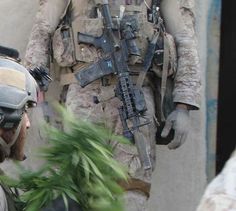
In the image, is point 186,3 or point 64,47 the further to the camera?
point 186,3

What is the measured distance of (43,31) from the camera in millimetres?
4637

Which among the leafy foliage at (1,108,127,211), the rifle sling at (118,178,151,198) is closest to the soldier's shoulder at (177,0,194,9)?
the rifle sling at (118,178,151,198)

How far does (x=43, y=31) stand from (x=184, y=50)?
801 mm

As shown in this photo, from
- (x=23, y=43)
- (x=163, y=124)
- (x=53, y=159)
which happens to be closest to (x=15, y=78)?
(x=53, y=159)

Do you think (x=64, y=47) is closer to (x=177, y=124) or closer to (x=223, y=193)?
(x=177, y=124)

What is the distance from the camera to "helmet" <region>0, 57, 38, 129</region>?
2.69 metres

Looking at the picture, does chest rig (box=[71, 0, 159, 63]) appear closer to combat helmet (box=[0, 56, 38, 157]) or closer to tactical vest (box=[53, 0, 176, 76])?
tactical vest (box=[53, 0, 176, 76])

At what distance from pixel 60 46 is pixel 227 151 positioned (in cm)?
171

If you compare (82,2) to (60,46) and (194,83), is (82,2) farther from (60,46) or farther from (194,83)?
(194,83)

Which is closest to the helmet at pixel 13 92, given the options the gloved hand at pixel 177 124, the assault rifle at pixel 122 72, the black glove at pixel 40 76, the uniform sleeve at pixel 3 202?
the uniform sleeve at pixel 3 202

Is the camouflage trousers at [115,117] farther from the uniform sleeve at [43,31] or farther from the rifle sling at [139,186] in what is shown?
the uniform sleeve at [43,31]

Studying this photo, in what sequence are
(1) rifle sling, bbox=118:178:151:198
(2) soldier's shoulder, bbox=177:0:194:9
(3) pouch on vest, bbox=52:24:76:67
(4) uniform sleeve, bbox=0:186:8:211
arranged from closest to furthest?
(4) uniform sleeve, bbox=0:186:8:211, (1) rifle sling, bbox=118:178:151:198, (3) pouch on vest, bbox=52:24:76:67, (2) soldier's shoulder, bbox=177:0:194:9

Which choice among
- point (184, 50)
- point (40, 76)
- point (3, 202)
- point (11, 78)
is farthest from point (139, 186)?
point (3, 202)

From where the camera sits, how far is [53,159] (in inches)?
104
